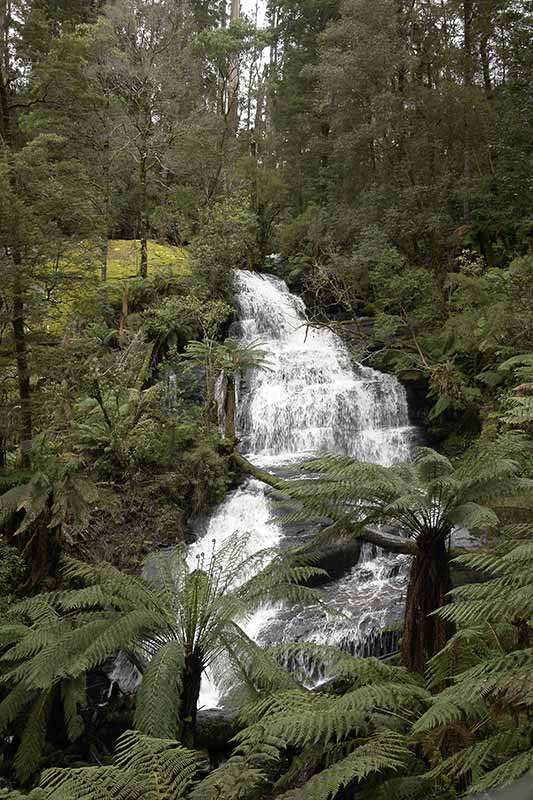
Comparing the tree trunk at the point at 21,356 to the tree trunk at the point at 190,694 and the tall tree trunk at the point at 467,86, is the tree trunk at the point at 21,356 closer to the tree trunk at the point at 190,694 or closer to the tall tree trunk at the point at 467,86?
the tree trunk at the point at 190,694

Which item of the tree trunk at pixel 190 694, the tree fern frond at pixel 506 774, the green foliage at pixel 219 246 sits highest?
the green foliage at pixel 219 246

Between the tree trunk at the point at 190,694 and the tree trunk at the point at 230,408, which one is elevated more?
the tree trunk at the point at 230,408

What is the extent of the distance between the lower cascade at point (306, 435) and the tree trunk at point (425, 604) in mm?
551

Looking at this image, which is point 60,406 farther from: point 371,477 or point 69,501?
point 371,477

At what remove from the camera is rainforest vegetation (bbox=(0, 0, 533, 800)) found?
2553mm

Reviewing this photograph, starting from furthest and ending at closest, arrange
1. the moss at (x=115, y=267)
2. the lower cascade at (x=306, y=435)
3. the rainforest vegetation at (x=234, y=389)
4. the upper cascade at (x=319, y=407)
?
the upper cascade at (x=319, y=407) → the moss at (x=115, y=267) → the lower cascade at (x=306, y=435) → the rainforest vegetation at (x=234, y=389)

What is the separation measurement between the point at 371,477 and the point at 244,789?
1986 millimetres

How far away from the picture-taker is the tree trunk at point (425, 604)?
3.35 meters

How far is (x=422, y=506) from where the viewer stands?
3295mm

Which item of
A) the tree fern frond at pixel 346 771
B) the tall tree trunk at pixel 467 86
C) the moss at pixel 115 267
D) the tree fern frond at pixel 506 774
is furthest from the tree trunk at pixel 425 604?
the tall tree trunk at pixel 467 86

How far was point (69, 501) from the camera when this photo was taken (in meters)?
5.40

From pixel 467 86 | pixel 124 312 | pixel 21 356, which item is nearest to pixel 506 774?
pixel 21 356

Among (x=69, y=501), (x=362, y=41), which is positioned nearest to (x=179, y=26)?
(x=362, y=41)

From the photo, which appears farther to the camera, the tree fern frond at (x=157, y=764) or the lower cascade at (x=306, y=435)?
the lower cascade at (x=306, y=435)
